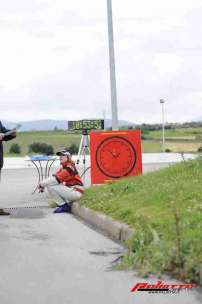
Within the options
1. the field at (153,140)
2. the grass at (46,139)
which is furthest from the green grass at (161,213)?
the grass at (46,139)

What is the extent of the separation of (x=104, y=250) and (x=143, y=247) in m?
1.03

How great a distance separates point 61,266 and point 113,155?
7.67m

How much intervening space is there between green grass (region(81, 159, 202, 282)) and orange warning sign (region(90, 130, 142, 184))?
2.68 feet

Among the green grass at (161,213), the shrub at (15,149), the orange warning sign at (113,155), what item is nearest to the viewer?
the green grass at (161,213)

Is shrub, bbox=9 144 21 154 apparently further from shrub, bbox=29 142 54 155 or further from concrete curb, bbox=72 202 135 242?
concrete curb, bbox=72 202 135 242

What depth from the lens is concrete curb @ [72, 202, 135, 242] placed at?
10016 millimetres

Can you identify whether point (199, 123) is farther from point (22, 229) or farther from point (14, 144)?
point (22, 229)

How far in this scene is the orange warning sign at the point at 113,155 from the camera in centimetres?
1591

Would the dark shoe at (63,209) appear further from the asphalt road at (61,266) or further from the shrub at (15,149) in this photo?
the shrub at (15,149)

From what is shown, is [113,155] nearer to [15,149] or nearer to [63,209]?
[63,209]

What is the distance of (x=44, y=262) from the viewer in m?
8.60

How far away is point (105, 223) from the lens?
11211 millimetres

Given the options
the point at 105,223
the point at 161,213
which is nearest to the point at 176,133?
the point at 105,223

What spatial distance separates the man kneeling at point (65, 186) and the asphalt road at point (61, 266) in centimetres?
55
